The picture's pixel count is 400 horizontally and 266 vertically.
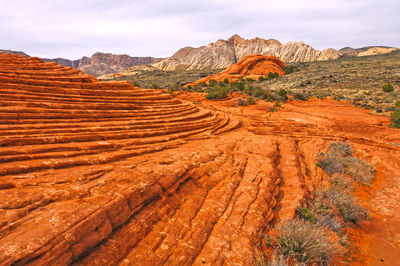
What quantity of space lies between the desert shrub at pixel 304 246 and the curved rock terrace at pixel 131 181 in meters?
0.61

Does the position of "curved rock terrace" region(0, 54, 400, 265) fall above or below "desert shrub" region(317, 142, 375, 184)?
above

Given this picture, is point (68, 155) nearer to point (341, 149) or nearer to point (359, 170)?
point (359, 170)

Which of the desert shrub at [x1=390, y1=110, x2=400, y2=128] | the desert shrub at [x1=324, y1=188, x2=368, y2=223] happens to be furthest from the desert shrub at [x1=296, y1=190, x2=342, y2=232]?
the desert shrub at [x1=390, y1=110, x2=400, y2=128]

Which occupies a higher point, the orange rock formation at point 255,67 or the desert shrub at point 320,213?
the orange rock formation at point 255,67

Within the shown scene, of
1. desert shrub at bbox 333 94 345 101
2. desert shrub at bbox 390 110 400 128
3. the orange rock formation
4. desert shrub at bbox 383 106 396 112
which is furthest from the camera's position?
the orange rock formation

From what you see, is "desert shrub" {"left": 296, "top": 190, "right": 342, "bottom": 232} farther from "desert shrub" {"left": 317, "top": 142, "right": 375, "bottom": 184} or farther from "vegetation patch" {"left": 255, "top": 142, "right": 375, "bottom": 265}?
"desert shrub" {"left": 317, "top": 142, "right": 375, "bottom": 184}

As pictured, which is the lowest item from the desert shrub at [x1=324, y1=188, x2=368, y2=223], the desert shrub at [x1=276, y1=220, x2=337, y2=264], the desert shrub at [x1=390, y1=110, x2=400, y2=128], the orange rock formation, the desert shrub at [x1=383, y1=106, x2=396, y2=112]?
the desert shrub at [x1=324, y1=188, x2=368, y2=223]

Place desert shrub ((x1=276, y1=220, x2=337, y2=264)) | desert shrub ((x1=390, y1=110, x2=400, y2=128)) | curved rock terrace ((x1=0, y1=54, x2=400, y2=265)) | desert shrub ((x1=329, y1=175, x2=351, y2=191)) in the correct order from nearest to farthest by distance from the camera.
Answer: curved rock terrace ((x1=0, y1=54, x2=400, y2=265))
desert shrub ((x1=276, y1=220, x2=337, y2=264))
desert shrub ((x1=329, y1=175, x2=351, y2=191))
desert shrub ((x1=390, y1=110, x2=400, y2=128))

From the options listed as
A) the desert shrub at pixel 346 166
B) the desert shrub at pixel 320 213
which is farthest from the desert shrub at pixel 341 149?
the desert shrub at pixel 320 213

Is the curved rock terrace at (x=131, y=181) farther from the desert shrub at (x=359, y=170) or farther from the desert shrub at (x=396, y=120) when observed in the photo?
the desert shrub at (x=396, y=120)

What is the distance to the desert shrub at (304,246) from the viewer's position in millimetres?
4547

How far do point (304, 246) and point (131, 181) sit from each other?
442 cm

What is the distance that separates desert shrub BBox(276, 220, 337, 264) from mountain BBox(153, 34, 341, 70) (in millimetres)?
97885

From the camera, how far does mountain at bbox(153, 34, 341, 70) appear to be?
97000 millimetres
